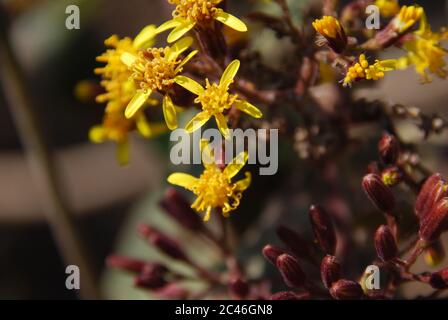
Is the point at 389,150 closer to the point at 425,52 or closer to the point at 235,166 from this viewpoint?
the point at 425,52

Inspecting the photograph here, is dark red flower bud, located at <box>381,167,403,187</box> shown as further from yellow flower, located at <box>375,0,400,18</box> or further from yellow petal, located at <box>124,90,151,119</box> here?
yellow petal, located at <box>124,90,151,119</box>

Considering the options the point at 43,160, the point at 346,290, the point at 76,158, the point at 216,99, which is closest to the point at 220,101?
the point at 216,99

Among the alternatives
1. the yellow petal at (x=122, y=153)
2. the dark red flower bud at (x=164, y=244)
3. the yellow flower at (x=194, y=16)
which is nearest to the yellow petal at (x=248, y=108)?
the yellow flower at (x=194, y=16)

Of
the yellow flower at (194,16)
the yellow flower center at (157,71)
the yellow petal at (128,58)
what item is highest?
the yellow flower at (194,16)

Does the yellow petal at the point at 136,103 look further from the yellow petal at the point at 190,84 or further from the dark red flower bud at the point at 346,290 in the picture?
the dark red flower bud at the point at 346,290

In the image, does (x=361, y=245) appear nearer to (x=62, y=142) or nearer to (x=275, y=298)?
(x=275, y=298)
